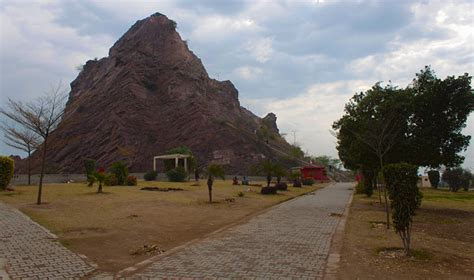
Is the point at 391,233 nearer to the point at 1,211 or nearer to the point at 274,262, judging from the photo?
the point at 274,262

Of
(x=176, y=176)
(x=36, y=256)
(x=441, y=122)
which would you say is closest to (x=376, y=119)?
(x=441, y=122)

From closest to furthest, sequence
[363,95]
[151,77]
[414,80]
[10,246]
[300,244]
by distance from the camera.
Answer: [10,246] < [300,244] < [414,80] < [363,95] < [151,77]

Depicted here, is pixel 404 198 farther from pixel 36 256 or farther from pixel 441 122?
pixel 441 122

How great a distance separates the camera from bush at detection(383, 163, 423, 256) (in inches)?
319

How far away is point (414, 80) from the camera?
19.8 m

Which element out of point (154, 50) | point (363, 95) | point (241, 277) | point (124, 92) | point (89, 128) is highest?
point (154, 50)

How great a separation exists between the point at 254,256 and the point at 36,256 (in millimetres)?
3860

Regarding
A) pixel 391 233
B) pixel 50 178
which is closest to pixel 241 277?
pixel 391 233

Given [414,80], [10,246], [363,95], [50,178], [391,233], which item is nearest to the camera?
[10,246]

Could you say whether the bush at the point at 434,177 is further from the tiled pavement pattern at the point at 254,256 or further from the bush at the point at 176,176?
the tiled pavement pattern at the point at 254,256

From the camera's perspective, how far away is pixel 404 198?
8195 millimetres

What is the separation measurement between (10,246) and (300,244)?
231 inches

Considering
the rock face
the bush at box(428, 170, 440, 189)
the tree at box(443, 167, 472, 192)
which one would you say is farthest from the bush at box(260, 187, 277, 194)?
the rock face

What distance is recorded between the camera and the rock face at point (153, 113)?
73.5 metres
